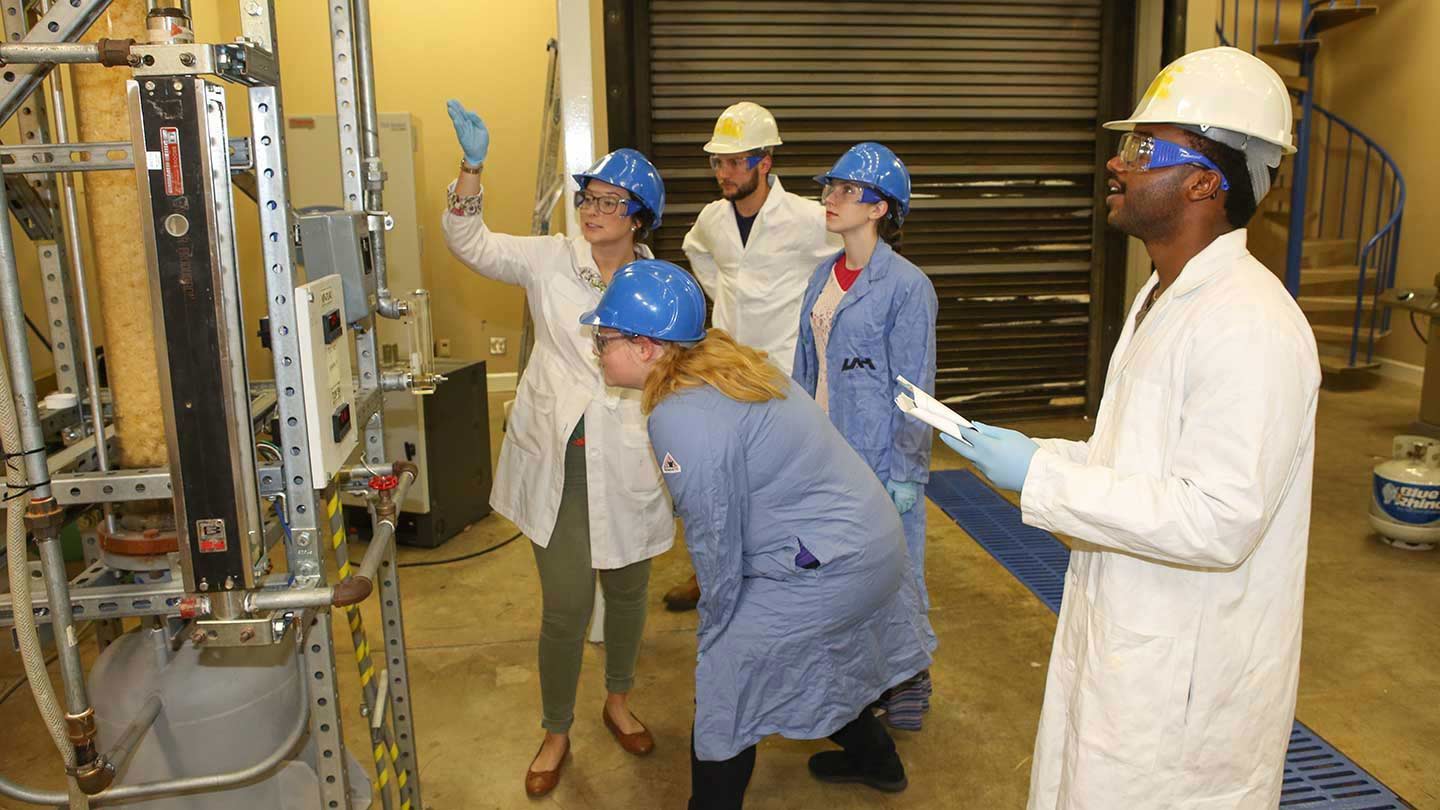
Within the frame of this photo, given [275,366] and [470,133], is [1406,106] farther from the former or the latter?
[275,366]

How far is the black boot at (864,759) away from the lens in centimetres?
248

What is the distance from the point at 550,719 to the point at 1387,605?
10.0ft

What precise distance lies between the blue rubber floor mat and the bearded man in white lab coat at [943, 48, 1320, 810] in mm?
888

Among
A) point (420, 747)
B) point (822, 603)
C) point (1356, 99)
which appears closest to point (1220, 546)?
point (822, 603)

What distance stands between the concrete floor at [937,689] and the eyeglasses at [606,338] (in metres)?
1.28

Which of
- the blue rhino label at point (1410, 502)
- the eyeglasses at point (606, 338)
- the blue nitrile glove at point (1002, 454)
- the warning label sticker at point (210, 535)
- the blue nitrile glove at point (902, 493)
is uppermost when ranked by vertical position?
the eyeglasses at point (606, 338)

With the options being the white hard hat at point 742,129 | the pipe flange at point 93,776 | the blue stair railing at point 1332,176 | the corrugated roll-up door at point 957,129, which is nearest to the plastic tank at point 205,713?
the pipe flange at point 93,776

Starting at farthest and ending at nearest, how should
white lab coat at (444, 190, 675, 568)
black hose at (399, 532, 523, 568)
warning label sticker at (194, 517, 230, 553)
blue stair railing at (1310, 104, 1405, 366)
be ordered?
blue stair railing at (1310, 104, 1405, 366) → black hose at (399, 532, 523, 568) → white lab coat at (444, 190, 675, 568) → warning label sticker at (194, 517, 230, 553)

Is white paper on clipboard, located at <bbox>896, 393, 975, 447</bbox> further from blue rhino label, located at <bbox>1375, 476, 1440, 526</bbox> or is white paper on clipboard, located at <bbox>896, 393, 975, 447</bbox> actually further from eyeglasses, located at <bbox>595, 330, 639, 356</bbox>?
blue rhino label, located at <bbox>1375, 476, 1440, 526</bbox>

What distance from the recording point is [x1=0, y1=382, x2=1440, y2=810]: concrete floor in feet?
8.62

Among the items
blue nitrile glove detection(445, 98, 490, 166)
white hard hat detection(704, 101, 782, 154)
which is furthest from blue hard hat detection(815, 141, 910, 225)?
blue nitrile glove detection(445, 98, 490, 166)

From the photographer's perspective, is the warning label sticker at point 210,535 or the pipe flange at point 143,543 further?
the pipe flange at point 143,543

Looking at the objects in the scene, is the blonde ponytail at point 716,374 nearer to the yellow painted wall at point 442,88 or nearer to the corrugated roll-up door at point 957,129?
the corrugated roll-up door at point 957,129

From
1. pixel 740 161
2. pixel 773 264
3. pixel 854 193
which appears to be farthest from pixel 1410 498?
pixel 740 161
